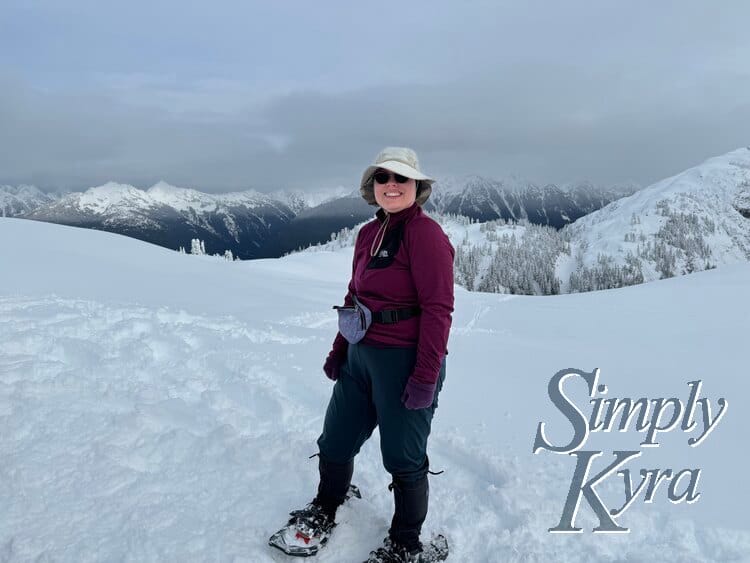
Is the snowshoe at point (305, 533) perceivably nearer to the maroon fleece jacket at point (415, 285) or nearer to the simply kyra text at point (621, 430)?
the maroon fleece jacket at point (415, 285)

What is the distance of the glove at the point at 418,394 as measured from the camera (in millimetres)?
2861

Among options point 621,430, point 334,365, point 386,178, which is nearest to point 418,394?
point 334,365

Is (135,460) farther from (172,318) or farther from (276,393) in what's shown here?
(172,318)

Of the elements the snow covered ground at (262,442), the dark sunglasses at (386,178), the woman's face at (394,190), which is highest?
the dark sunglasses at (386,178)

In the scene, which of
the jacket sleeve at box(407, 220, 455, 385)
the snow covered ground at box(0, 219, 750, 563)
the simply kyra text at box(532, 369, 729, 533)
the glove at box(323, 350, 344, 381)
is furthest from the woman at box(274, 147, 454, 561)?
the simply kyra text at box(532, 369, 729, 533)

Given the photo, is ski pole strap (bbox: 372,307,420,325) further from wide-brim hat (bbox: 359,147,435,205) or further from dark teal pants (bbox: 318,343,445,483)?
wide-brim hat (bbox: 359,147,435,205)

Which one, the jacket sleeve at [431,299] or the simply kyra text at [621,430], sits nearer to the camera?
the jacket sleeve at [431,299]

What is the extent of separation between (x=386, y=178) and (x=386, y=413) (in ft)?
5.57

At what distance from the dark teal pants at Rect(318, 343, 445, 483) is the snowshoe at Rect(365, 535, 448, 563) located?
528mm

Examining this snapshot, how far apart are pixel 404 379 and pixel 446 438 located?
7.20 ft

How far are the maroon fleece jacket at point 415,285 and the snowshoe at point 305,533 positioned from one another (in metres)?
1.47

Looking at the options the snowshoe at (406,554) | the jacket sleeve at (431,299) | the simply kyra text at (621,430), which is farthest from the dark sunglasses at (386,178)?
the snowshoe at (406,554)

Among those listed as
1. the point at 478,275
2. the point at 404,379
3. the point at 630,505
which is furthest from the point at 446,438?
the point at 478,275

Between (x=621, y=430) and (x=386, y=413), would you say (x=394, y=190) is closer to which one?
(x=386, y=413)
